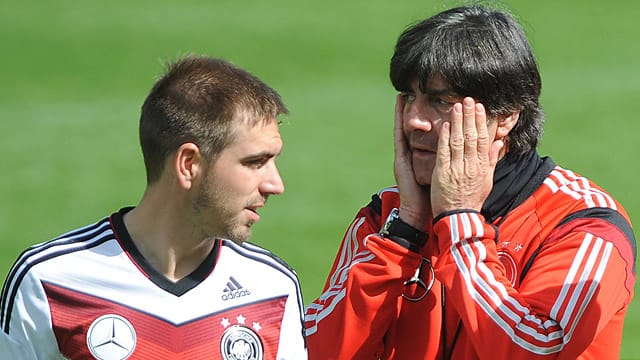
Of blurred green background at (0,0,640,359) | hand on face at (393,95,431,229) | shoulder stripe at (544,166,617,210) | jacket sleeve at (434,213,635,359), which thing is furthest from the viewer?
blurred green background at (0,0,640,359)

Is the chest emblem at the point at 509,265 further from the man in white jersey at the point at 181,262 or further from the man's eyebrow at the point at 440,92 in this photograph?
the man in white jersey at the point at 181,262

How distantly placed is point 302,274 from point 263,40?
258 cm

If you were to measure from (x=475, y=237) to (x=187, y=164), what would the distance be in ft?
2.86

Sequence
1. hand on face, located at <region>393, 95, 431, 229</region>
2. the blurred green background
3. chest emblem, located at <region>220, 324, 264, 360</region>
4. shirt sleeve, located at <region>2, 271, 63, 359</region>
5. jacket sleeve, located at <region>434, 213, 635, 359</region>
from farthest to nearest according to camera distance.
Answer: the blurred green background < hand on face, located at <region>393, 95, 431, 229</region> < jacket sleeve, located at <region>434, 213, 635, 359</region> < chest emblem, located at <region>220, 324, 264, 360</region> < shirt sleeve, located at <region>2, 271, 63, 359</region>

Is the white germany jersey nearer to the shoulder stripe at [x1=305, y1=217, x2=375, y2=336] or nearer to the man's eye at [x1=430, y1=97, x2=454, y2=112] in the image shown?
the shoulder stripe at [x1=305, y1=217, x2=375, y2=336]

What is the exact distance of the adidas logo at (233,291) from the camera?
3307 millimetres

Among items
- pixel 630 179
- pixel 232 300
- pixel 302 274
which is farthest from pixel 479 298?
pixel 630 179

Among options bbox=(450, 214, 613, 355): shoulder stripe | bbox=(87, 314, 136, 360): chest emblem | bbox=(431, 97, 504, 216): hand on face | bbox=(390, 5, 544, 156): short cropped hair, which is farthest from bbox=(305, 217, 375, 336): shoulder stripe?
bbox=(87, 314, 136, 360): chest emblem

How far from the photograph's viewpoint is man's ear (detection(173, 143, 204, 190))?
3.27 m

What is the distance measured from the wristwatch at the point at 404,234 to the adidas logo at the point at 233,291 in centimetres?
62

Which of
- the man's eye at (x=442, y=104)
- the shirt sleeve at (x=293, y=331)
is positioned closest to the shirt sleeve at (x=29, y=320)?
the shirt sleeve at (x=293, y=331)

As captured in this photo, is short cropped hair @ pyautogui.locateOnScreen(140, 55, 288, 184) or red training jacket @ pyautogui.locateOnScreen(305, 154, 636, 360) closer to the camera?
short cropped hair @ pyautogui.locateOnScreen(140, 55, 288, 184)

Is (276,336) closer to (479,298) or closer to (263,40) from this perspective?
(479,298)

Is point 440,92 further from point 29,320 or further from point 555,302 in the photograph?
point 29,320
